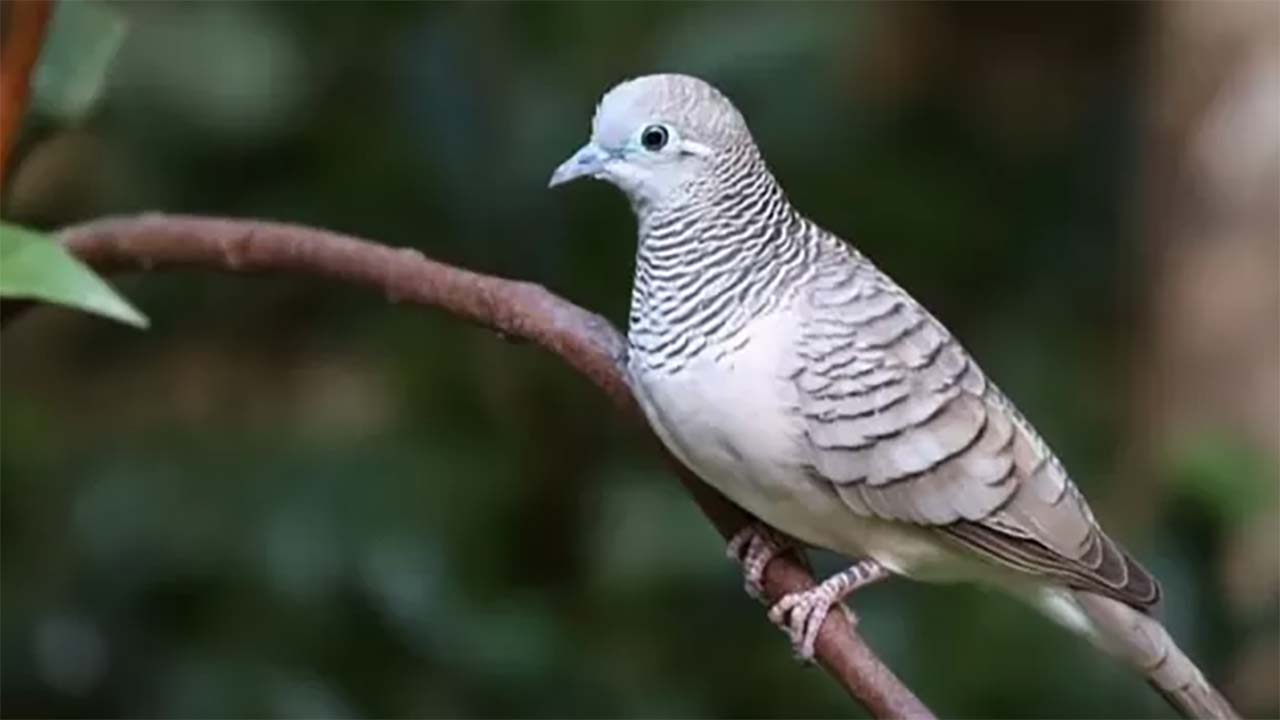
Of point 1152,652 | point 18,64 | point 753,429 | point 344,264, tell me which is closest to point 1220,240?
point 1152,652

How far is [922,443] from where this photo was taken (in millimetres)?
1110

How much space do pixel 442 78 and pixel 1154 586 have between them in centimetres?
87

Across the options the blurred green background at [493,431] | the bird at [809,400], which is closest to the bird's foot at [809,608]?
the bird at [809,400]

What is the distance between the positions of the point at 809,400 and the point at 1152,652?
0.24 metres

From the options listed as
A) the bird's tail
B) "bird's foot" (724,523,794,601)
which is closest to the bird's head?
"bird's foot" (724,523,794,601)

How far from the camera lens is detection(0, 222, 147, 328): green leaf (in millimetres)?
738

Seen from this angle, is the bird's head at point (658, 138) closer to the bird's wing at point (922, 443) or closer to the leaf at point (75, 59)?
the bird's wing at point (922, 443)

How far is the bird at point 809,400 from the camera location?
105 cm

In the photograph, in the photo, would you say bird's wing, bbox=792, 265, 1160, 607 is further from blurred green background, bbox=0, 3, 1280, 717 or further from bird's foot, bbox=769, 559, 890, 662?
blurred green background, bbox=0, 3, 1280, 717

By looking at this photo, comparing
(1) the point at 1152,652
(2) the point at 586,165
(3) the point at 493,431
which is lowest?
(3) the point at 493,431

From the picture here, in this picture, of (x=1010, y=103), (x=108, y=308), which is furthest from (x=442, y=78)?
(x=1010, y=103)

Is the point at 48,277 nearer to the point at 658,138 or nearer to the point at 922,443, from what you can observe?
the point at 658,138

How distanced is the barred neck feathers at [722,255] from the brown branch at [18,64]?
330mm

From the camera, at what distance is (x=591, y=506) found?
1739mm
